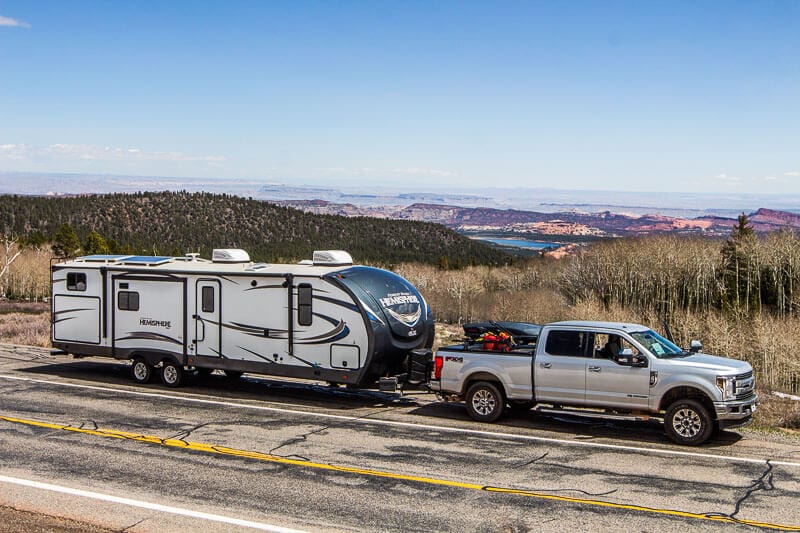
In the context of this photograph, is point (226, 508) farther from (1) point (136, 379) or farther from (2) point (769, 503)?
(1) point (136, 379)

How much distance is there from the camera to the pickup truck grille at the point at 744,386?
13328 mm

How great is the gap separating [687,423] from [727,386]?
0.91m

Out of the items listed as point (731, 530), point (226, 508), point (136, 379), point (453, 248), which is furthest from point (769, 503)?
point (453, 248)

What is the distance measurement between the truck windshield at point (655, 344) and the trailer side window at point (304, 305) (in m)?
6.97

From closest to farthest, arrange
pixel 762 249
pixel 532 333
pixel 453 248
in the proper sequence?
pixel 532 333 → pixel 762 249 → pixel 453 248

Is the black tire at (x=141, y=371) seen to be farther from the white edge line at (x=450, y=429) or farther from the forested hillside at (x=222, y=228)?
the forested hillside at (x=222, y=228)

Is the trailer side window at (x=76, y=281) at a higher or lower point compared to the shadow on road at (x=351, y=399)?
higher

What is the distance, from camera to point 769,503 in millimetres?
10203

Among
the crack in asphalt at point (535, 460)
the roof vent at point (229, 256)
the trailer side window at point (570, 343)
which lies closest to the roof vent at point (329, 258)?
the roof vent at point (229, 256)

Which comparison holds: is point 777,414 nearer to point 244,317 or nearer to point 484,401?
point 484,401

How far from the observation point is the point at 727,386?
13.2m

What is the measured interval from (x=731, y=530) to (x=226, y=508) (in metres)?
6.12

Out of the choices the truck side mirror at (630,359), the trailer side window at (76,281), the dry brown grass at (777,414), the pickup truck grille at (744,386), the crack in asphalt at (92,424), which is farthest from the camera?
the trailer side window at (76,281)

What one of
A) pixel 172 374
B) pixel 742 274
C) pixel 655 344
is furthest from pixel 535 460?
pixel 742 274
